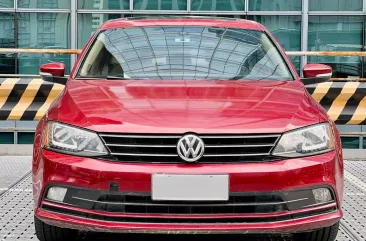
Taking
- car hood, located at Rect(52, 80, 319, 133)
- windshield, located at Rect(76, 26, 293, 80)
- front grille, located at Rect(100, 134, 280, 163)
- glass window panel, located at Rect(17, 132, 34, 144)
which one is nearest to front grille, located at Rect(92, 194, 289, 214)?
front grille, located at Rect(100, 134, 280, 163)

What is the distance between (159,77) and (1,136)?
11.5 m

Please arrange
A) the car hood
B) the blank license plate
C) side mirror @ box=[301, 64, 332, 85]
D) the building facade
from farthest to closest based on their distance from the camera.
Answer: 1. the building facade
2. side mirror @ box=[301, 64, 332, 85]
3. the car hood
4. the blank license plate

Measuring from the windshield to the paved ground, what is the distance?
44.5 inches

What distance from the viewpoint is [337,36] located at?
15680 mm

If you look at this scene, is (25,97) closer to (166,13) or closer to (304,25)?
(166,13)

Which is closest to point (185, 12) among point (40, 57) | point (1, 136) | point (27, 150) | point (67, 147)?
point (40, 57)

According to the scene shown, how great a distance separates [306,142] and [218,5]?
12.1m

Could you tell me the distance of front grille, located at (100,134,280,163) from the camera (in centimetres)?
400

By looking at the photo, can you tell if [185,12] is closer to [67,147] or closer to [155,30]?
[155,30]

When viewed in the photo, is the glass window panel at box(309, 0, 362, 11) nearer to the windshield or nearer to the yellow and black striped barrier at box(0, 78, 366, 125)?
the yellow and black striped barrier at box(0, 78, 366, 125)

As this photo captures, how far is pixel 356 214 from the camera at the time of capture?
591cm

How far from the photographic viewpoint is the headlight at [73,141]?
4062 millimetres

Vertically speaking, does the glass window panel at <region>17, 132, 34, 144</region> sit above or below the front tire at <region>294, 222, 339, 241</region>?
below

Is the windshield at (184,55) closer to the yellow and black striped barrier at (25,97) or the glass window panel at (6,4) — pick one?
the yellow and black striped barrier at (25,97)
